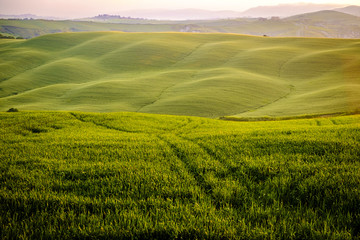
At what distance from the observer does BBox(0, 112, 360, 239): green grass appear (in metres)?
4.33

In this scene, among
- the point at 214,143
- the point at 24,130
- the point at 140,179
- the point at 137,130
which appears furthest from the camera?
the point at 137,130

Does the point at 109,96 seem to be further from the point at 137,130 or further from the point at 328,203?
the point at 328,203

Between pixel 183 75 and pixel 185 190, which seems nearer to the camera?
pixel 185 190

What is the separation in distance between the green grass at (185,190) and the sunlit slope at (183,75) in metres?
26.1

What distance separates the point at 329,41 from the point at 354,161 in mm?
103184

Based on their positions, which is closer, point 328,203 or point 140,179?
point 328,203

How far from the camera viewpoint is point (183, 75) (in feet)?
203

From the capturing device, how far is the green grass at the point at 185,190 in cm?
433

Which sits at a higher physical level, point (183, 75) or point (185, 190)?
point (183, 75)

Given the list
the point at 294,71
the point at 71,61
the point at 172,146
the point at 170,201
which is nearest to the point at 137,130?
the point at 172,146

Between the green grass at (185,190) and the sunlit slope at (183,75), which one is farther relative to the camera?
the sunlit slope at (183,75)

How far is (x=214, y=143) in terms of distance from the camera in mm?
10195

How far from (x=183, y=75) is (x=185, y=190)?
57.6 m

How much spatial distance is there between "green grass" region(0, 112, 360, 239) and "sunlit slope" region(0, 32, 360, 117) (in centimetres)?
2610
